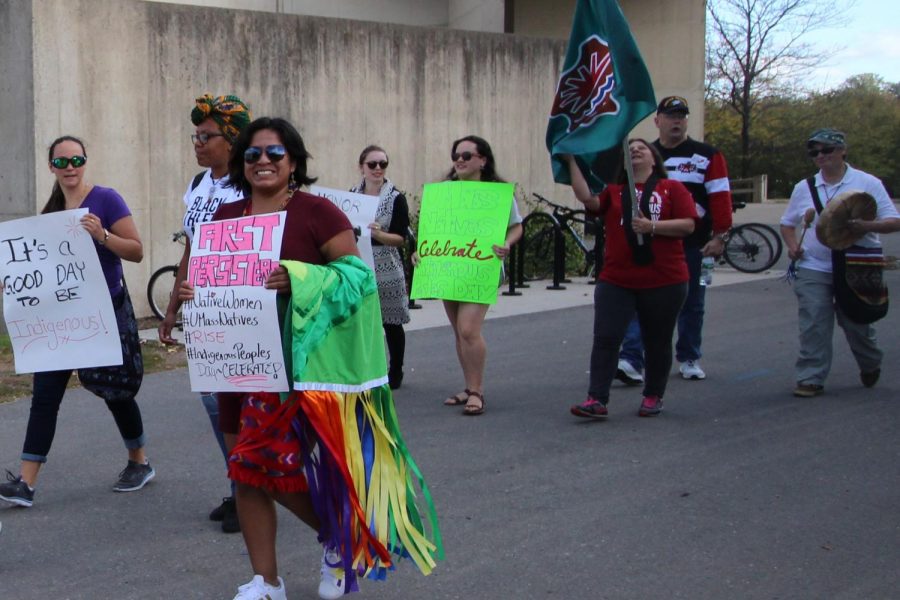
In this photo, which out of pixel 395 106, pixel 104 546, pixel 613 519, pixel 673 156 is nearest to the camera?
pixel 104 546

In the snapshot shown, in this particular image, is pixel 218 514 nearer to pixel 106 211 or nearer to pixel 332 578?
pixel 332 578

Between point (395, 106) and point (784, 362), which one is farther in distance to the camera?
point (395, 106)

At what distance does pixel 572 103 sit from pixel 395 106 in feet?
24.6

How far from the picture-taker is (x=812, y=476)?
618cm

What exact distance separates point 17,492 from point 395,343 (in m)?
3.31

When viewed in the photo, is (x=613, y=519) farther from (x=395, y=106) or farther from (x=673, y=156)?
(x=395, y=106)

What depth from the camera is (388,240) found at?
7.96m

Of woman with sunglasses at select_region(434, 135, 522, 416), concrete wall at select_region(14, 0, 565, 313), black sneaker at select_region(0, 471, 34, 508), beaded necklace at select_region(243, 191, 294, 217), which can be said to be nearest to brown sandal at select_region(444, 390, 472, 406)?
woman with sunglasses at select_region(434, 135, 522, 416)

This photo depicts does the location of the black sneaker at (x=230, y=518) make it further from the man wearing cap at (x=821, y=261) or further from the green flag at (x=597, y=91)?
the man wearing cap at (x=821, y=261)

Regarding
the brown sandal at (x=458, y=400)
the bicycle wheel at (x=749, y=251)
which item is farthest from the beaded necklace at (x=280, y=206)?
the bicycle wheel at (x=749, y=251)

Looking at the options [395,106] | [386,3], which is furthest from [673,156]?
[386,3]

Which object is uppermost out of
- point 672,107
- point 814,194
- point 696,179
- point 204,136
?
point 672,107

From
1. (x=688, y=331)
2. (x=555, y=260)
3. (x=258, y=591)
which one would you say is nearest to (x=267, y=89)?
(x=555, y=260)

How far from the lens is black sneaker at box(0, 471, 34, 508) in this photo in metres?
5.53
